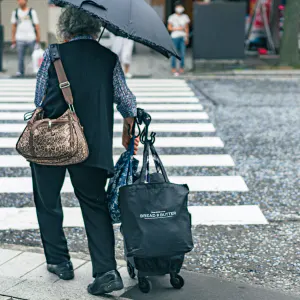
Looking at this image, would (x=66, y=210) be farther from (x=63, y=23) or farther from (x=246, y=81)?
(x=246, y=81)

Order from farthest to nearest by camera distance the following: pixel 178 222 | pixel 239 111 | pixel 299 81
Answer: pixel 299 81, pixel 239 111, pixel 178 222

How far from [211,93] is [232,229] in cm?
852

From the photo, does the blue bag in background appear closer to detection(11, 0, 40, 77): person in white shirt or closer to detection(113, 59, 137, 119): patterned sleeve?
detection(113, 59, 137, 119): patterned sleeve

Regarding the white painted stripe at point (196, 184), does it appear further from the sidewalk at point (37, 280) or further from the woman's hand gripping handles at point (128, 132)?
the woman's hand gripping handles at point (128, 132)

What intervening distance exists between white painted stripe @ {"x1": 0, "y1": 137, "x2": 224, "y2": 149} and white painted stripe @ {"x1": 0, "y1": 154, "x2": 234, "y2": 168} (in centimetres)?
58

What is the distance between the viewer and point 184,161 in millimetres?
7785

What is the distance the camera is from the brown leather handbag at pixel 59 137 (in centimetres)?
364

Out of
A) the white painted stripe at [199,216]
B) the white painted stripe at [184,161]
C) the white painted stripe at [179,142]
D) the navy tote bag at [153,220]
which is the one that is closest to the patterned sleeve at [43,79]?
the navy tote bag at [153,220]

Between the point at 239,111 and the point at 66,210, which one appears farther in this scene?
the point at 239,111

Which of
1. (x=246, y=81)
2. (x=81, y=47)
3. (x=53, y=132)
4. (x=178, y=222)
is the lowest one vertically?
(x=246, y=81)

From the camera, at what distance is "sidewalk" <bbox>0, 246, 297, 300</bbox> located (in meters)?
3.79

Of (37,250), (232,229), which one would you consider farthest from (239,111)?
(37,250)

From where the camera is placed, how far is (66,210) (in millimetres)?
5883

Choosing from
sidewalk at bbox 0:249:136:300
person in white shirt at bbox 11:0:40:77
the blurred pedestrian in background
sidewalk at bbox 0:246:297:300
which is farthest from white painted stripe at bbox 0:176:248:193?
person in white shirt at bbox 11:0:40:77
